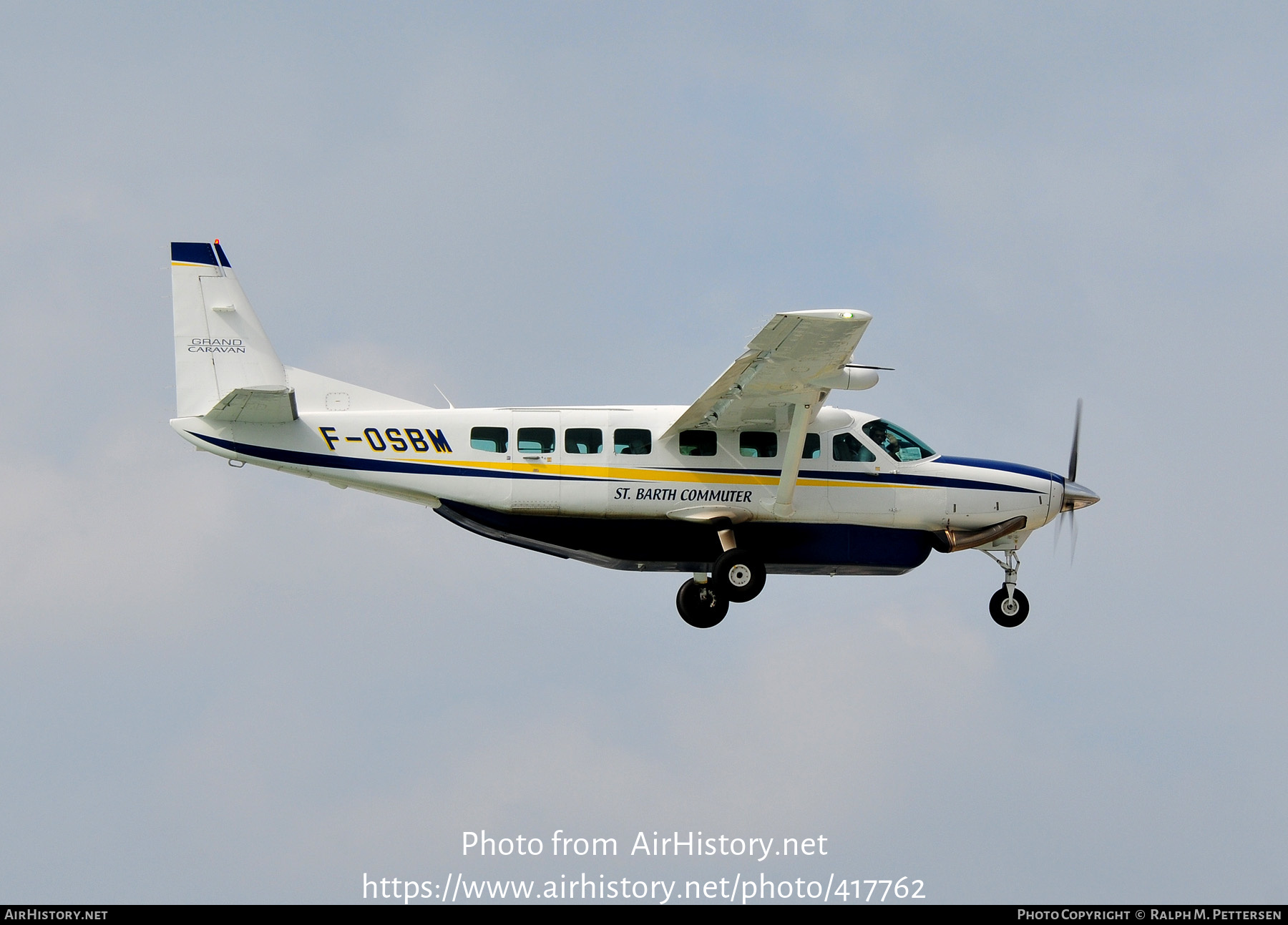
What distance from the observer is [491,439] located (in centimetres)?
2773

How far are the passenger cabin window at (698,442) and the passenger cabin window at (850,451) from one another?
2256 millimetres

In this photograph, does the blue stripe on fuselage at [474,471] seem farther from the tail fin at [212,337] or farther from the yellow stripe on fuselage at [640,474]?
the tail fin at [212,337]

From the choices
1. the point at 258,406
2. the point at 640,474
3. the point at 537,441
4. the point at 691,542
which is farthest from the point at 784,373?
the point at 258,406

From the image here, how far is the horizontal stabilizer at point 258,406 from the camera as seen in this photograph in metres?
26.3

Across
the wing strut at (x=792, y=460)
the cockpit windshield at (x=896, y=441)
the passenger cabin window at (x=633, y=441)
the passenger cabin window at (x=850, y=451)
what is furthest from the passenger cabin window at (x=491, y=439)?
the cockpit windshield at (x=896, y=441)

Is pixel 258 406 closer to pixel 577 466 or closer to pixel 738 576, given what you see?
pixel 577 466

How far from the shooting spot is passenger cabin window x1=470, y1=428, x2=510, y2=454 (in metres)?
27.7

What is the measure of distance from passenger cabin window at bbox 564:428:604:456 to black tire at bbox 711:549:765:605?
2958 millimetres

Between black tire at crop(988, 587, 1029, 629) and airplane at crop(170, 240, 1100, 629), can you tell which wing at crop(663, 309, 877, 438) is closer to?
airplane at crop(170, 240, 1100, 629)

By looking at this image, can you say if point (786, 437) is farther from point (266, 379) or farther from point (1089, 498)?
point (266, 379)

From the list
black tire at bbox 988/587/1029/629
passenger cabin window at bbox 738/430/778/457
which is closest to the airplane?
passenger cabin window at bbox 738/430/778/457

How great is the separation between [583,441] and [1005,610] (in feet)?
29.3

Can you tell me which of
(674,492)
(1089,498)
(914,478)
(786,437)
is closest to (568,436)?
(674,492)
